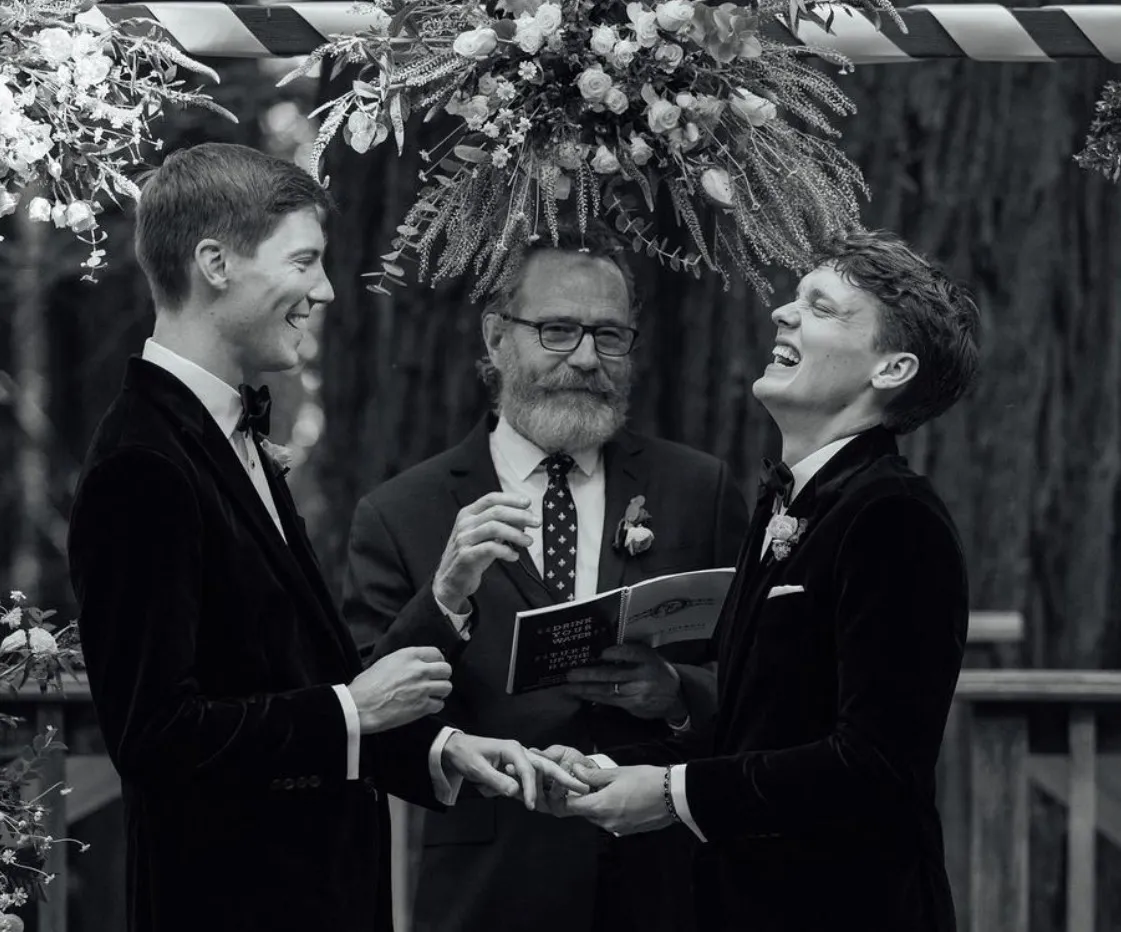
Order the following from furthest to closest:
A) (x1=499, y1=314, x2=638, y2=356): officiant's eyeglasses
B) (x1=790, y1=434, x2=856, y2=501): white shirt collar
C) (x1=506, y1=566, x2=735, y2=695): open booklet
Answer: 1. (x1=499, y1=314, x2=638, y2=356): officiant's eyeglasses
2. (x1=506, y1=566, x2=735, y2=695): open booklet
3. (x1=790, y1=434, x2=856, y2=501): white shirt collar

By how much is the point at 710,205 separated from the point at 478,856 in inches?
48.2

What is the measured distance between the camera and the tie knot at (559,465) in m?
3.45

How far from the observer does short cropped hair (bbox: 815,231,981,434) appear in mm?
2857

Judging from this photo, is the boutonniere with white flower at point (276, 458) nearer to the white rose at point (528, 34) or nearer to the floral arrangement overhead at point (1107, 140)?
the white rose at point (528, 34)

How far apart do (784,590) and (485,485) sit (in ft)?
2.96

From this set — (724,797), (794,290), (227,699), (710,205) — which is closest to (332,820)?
(227,699)

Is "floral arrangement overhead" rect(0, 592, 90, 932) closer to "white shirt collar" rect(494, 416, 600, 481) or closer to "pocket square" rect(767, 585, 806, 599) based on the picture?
"white shirt collar" rect(494, 416, 600, 481)

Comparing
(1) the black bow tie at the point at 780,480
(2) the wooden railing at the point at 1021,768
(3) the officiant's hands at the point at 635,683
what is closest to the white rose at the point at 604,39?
(1) the black bow tie at the point at 780,480

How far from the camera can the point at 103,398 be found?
4.43 m

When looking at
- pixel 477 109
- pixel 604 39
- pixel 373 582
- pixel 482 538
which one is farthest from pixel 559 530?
pixel 604 39

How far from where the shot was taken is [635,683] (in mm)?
3164

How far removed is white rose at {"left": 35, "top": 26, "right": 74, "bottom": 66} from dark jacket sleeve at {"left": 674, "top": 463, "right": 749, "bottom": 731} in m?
1.41

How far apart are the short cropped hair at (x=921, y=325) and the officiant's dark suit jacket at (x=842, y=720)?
111 mm

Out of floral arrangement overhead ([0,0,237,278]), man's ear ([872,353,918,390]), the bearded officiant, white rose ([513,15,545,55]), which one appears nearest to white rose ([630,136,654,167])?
white rose ([513,15,545,55])
